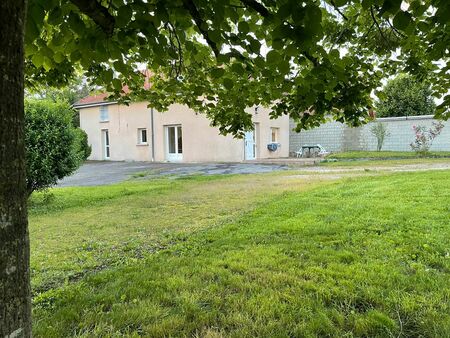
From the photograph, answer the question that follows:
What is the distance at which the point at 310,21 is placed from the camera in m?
1.84

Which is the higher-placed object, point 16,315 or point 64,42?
point 64,42

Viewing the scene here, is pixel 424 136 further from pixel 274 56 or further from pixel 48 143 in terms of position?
pixel 274 56

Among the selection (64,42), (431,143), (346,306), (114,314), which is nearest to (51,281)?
(114,314)

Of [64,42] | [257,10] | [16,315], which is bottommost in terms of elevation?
[16,315]

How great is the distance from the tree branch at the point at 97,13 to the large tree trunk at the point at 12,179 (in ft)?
2.64

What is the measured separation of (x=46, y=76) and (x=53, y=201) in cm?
535

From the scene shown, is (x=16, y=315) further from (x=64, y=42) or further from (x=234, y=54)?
(x=234, y=54)

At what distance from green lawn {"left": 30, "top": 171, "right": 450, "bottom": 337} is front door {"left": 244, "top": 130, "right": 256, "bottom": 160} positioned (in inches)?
538

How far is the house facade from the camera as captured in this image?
68.7ft

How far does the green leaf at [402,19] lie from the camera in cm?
204

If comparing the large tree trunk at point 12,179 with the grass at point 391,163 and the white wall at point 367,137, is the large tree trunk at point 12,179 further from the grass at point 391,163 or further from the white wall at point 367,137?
the white wall at point 367,137

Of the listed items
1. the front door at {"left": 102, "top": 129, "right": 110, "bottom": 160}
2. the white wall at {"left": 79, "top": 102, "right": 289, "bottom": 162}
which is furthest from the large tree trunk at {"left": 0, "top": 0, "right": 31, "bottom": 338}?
the front door at {"left": 102, "top": 129, "right": 110, "bottom": 160}

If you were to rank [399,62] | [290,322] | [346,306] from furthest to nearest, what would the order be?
[399,62] → [346,306] → [290,322]

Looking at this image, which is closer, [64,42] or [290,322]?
[64,42]
